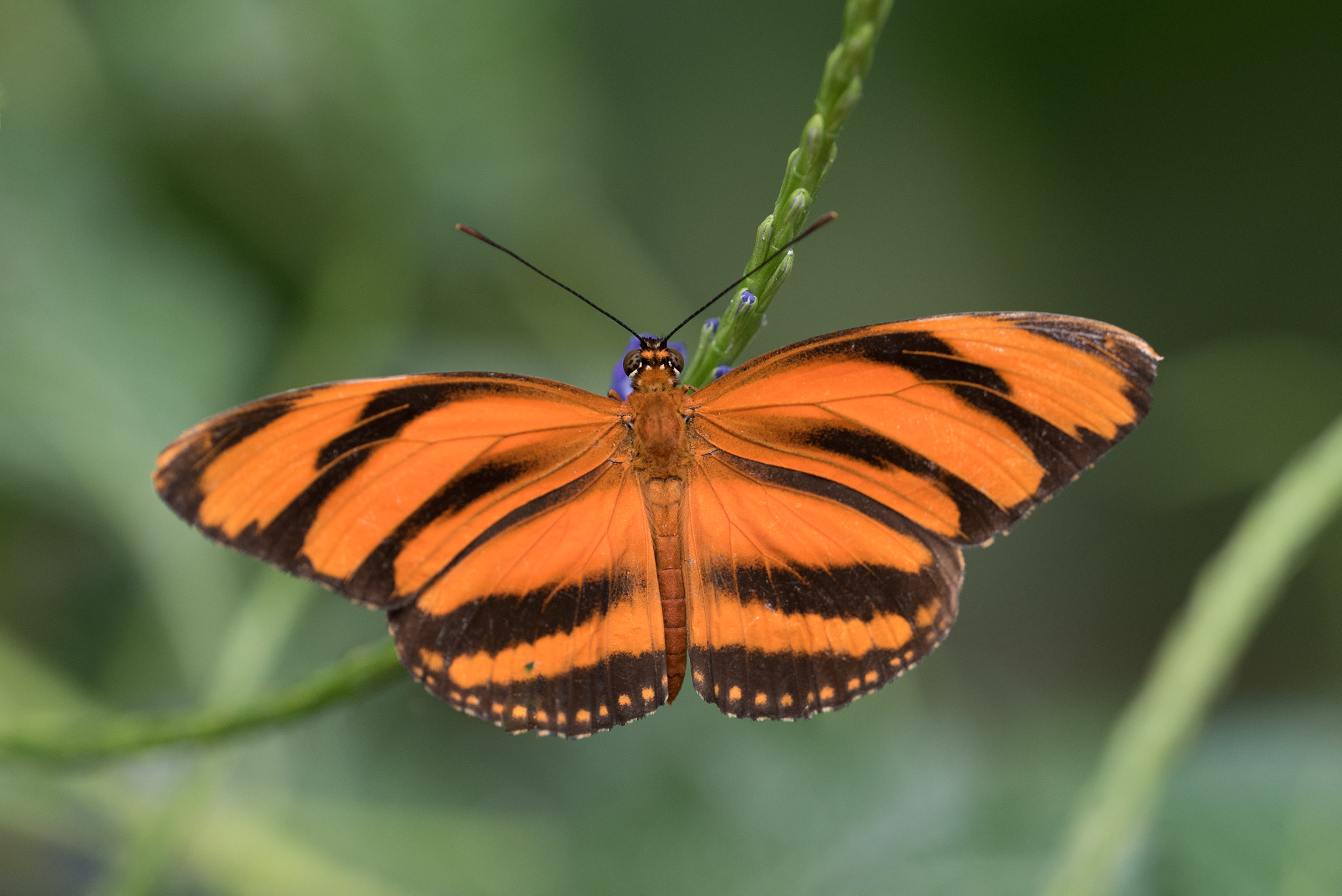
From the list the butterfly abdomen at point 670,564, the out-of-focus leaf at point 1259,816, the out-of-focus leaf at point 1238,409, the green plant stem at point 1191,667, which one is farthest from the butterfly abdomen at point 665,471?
the out-of-focus leaf at point 1238,409

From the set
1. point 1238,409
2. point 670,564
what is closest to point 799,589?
point 670,564

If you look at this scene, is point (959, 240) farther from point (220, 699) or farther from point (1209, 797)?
point (220, 699)

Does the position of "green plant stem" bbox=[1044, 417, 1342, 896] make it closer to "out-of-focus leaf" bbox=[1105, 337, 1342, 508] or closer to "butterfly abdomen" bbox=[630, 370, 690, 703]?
"butterfly abdomen" bbox=[630, 370, 690, 703]

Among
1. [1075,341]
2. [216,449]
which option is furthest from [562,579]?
[1075,341]

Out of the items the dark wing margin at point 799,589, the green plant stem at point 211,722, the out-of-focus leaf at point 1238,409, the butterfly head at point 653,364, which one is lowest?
the green plant stem at point 211,722

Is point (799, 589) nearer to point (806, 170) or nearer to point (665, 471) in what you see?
point (665, 471)

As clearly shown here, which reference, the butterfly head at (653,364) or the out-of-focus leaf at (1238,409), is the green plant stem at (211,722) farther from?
the out-of-focus leaf at (1238,409)

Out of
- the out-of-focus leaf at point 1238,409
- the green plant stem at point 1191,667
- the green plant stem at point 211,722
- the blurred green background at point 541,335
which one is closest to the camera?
the green plant stem at point 211,722
